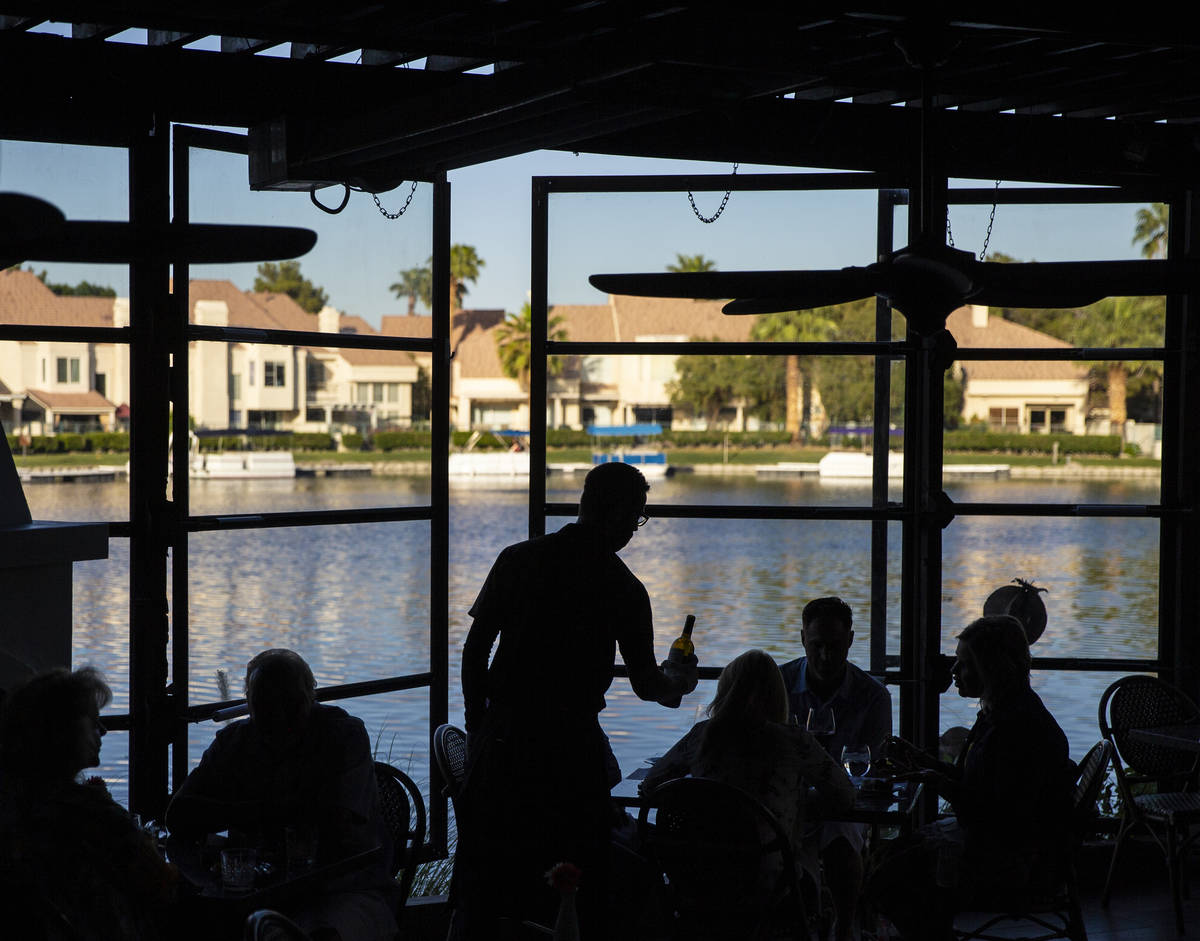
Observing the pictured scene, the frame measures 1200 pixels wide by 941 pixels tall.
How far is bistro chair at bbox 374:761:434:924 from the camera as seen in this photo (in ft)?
11.6

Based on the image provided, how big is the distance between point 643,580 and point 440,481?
34.9m

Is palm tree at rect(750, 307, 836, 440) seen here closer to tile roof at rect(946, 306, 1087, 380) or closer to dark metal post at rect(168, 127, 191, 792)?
tile roof at rect(946, 306, 1087, 380)

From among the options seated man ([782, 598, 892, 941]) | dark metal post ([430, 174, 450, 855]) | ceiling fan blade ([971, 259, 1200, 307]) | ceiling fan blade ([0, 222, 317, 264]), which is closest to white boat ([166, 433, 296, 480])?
dark metal post ([430, 174, 450, 855])

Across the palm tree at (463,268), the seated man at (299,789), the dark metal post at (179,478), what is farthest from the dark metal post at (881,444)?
the palm tree at (463,268)

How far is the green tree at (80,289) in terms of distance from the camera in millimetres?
4266

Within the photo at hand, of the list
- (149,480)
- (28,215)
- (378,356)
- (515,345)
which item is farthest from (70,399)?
(515,345)

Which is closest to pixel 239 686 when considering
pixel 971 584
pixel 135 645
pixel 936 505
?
pixel 135 645

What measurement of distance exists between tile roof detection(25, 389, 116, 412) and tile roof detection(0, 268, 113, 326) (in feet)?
0.81

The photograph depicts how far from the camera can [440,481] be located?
476 cm

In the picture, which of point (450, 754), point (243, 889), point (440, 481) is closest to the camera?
point (243, 889)

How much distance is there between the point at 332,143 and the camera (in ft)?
13.6

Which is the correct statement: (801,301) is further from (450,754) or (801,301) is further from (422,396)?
(422,396)

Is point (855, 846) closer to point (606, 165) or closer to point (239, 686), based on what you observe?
point (239, 686)

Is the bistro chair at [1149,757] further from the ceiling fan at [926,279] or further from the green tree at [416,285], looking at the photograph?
the green tree at [416,285]
